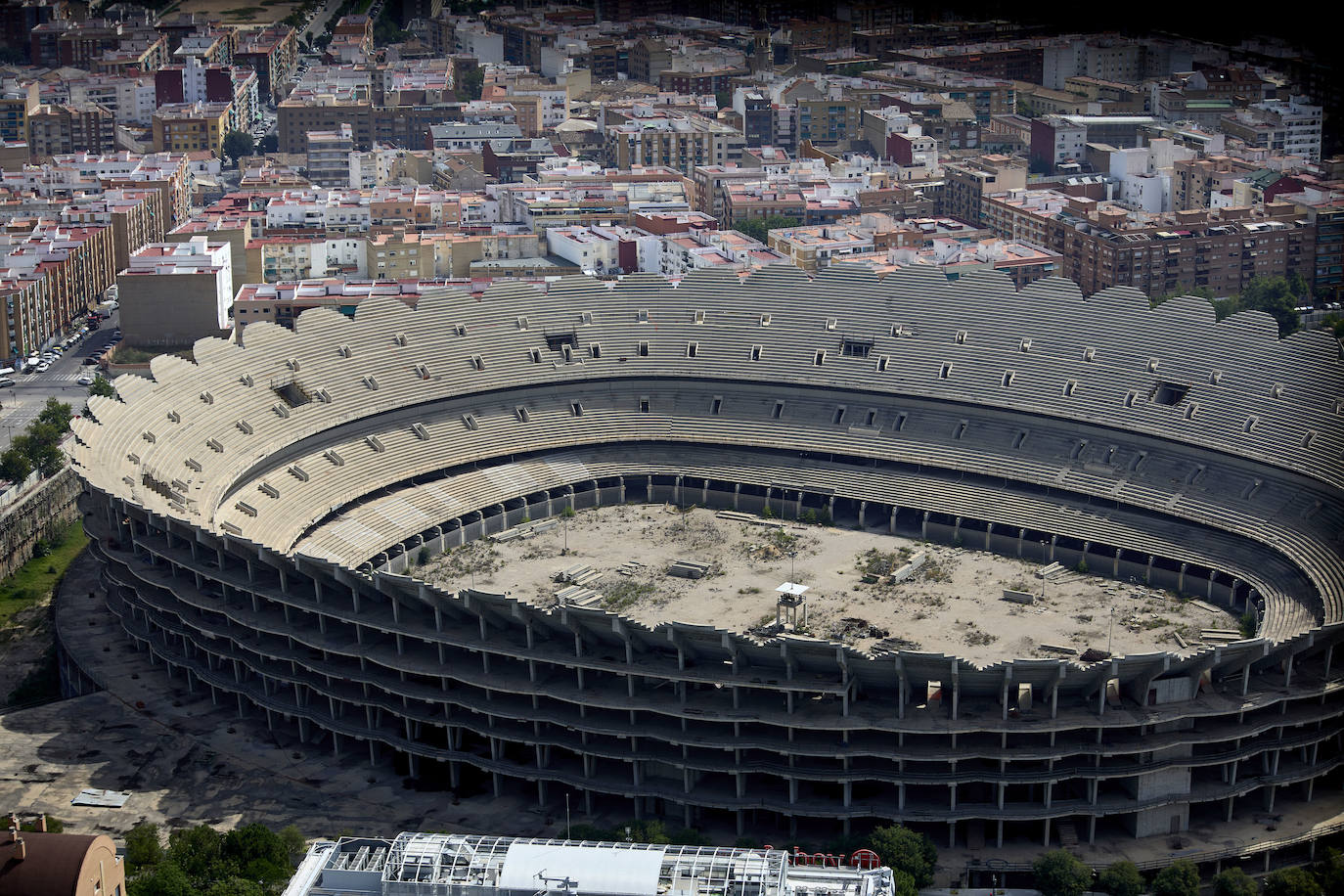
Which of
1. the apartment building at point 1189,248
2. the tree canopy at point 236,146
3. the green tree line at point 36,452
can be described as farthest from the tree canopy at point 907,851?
the tree canopy at point 236,146

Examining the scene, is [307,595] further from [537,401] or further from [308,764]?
[537,401]

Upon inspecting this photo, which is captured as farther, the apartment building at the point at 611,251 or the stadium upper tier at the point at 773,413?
the apartment building at the point at 611,251

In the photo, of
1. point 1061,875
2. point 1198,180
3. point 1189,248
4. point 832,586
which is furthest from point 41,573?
point 1198,180

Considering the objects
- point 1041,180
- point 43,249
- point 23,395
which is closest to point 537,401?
point 23,395

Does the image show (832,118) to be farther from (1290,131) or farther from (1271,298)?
(1271,298)

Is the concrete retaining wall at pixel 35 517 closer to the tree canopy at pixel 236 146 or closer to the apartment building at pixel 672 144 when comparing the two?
the apartment building at pixel 672 144
